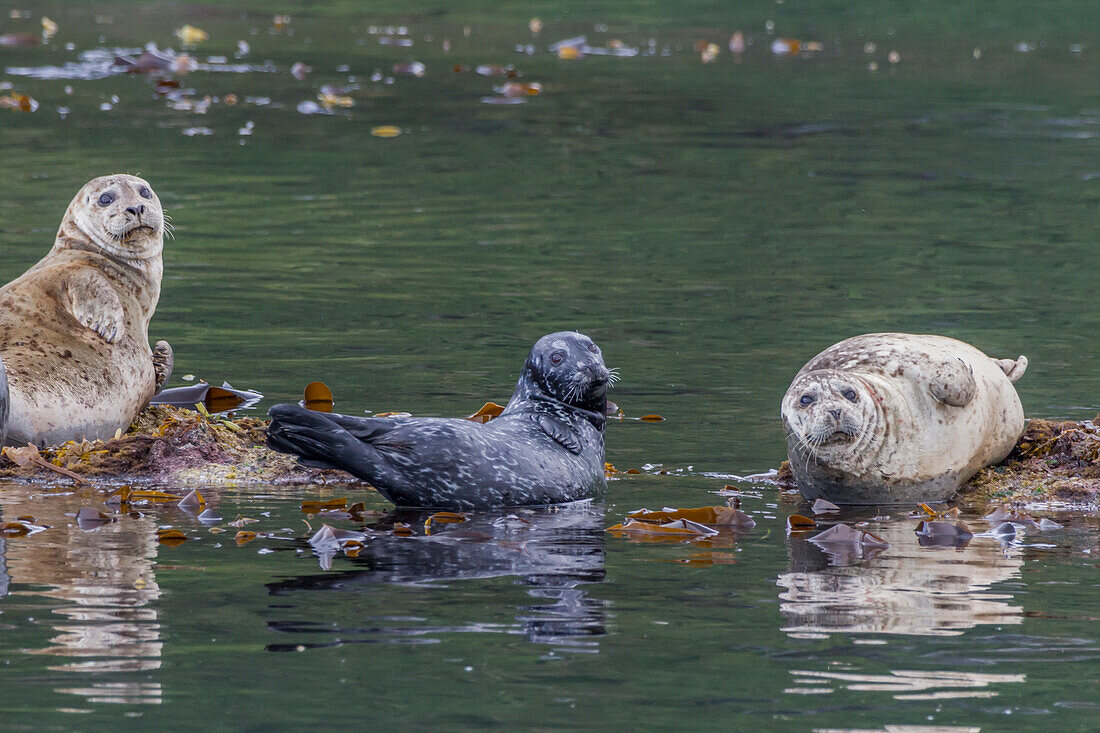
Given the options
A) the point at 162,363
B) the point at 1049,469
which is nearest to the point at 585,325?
the point at 162,363

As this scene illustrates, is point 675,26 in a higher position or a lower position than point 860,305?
higher

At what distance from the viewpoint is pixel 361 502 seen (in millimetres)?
7559

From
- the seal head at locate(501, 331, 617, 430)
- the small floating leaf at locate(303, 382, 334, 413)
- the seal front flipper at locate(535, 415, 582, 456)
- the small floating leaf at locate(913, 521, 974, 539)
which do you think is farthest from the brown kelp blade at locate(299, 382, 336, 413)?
the small floating leaf at locate(913, 521, 974, 539)

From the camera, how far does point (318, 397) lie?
9305mm

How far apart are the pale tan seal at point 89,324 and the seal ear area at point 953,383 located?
396 centimetres

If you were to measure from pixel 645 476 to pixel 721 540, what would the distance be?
4.46 feet

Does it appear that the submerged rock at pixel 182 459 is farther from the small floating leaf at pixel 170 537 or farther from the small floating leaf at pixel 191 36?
the small floating leaf at pixel 191 36

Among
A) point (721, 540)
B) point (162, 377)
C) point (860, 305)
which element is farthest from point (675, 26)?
point (721, 540)

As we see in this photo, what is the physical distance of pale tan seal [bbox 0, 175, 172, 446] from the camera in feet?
27.5

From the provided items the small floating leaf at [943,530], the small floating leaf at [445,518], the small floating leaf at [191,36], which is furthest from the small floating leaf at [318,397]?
the small floating leaf at [191,36]

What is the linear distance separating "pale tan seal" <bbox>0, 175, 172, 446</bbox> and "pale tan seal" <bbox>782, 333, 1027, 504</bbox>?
334 cm

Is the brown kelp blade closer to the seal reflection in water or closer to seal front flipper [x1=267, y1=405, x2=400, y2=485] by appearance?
the seal reflection in water

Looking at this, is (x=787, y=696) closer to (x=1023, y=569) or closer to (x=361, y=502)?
(x=1023, y=569)

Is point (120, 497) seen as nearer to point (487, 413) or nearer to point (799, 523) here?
point (487, 413)
